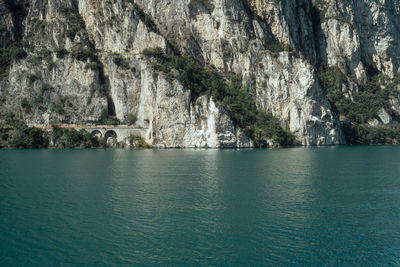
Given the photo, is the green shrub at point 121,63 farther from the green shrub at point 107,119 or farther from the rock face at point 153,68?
the green shrub at point 107,119

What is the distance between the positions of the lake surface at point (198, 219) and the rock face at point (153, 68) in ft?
174

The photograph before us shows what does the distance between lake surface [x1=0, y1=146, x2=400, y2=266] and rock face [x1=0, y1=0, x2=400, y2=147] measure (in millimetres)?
53104

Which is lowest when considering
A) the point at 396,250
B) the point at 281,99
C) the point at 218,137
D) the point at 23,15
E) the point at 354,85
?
the point at 396,250

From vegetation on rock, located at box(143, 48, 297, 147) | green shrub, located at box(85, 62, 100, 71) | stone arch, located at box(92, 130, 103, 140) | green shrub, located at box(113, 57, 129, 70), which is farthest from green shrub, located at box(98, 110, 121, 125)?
vegetation on rock, located at box(143, 48, 297, 147)

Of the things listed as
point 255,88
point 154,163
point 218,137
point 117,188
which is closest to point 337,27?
point 255,88

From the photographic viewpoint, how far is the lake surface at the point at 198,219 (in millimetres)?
20000

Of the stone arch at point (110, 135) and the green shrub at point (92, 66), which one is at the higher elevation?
the green shrub at point (92, 66)

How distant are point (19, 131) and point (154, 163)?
54113 millimetres

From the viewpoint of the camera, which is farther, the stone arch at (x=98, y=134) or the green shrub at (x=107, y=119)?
the green shrub at (x=107, y=119)

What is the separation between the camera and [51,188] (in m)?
36.8

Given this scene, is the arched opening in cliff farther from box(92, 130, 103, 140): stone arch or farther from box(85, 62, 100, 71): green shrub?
box(85, 62, 100, 71): green shrub

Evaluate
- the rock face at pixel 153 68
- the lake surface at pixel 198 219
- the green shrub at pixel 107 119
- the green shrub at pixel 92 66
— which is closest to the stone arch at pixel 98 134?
the green shrub at pixel 107 119

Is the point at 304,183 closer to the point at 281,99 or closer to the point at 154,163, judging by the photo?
the point at 154,163

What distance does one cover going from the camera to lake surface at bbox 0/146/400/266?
65.6 ft
